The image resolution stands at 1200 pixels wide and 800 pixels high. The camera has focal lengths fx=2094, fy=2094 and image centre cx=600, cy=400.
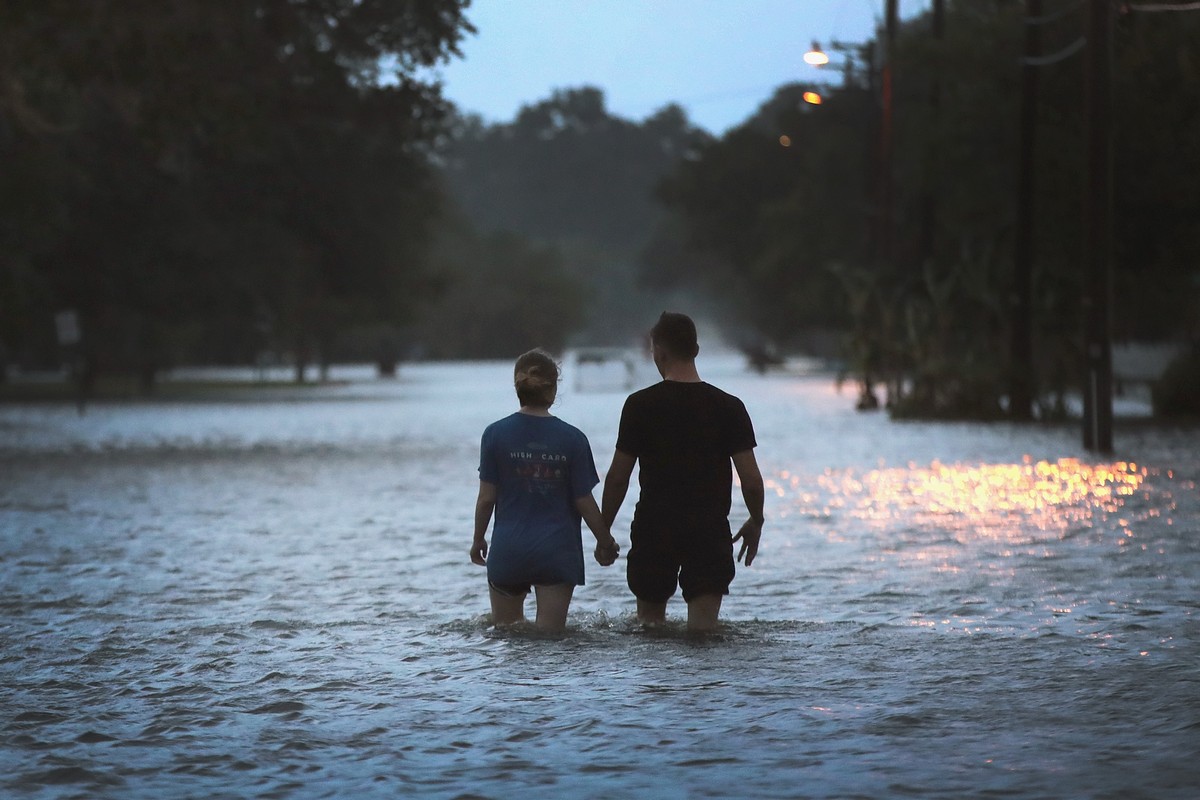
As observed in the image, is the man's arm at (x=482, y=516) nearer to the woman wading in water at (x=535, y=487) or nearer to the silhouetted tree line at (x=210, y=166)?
the woman wading in water at (x=535, y=487)

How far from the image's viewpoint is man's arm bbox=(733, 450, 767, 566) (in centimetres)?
895

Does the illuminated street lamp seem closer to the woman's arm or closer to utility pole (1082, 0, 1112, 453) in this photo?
utility pole (1082, 0, 1112, 453)

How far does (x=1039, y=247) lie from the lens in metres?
37.8

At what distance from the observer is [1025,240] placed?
3281 cm

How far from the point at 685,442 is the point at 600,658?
1008 millimetres

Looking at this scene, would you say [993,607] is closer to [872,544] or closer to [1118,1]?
[872,544]

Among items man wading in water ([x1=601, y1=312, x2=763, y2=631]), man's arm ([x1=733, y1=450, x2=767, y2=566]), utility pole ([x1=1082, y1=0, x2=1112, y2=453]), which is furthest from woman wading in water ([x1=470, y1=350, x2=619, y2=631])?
utility pole ([x1=1082, y1=0, x2=1112, y2=453])

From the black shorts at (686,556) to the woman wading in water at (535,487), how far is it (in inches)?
11.6

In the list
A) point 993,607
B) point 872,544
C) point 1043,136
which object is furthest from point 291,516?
point 1043,136

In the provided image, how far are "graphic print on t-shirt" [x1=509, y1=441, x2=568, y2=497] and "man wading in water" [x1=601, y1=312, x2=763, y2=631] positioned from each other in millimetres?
226

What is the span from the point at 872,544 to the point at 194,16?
1538 centimetres

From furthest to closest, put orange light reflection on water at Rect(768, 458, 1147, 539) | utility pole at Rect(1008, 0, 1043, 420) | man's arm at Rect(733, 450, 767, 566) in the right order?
utility pole at Rect(1008, 0, 1043, 420) < orange light reflection on water at Rect(768, 458, 1147, 539) < man's arm at Rect(733, 450, 767, 566)

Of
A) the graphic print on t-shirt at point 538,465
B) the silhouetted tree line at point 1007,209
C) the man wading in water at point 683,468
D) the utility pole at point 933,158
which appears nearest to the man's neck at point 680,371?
the man wading in water at point 683,468

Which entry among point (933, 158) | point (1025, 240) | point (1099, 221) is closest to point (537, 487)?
point (1099, 221)
